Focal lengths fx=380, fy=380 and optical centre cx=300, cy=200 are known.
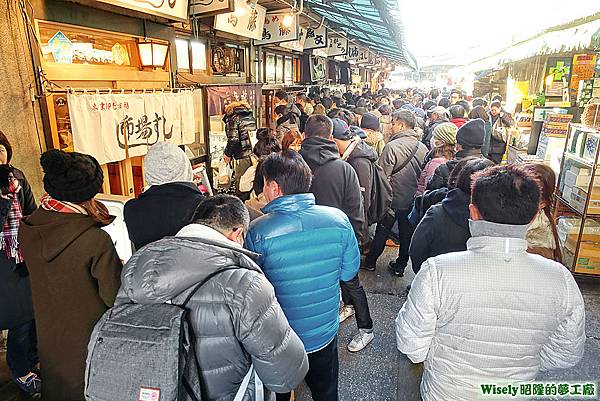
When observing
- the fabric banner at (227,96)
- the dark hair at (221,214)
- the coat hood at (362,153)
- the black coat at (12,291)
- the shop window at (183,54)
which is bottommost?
the black coat at (12,291)

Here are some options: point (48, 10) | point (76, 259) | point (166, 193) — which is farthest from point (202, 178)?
point (48, 10)

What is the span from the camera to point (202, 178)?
4.54m

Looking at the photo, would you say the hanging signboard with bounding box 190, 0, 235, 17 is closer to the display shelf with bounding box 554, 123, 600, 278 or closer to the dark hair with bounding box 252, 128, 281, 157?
the dark hair with bounding box 252, 128, 281, 157

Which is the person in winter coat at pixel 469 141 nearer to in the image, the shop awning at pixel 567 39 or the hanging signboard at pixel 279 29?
the shop awning at pixel 567 39

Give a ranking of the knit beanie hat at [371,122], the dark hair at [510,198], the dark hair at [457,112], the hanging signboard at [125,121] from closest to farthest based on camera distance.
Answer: the dark hair at [510,198]
the hanging signboard at [125,121]
the knit beanie hat at [371,122]
the dark hair at [457,112]

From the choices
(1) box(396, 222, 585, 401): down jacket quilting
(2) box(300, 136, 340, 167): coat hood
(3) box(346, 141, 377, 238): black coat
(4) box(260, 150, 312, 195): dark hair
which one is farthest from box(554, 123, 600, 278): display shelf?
(4) box(260, 150, 312, 195): dark hair

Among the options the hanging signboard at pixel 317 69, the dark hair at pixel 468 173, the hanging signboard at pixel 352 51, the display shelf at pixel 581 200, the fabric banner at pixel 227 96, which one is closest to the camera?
the dark hair at pixel 468 173

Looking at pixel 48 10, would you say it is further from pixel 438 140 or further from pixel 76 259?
pixel 438 140

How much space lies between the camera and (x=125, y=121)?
5.41 m

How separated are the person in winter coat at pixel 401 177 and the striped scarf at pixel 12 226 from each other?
14.9 ft

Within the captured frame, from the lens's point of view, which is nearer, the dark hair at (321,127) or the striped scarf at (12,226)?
the striped scarf at (12,226)

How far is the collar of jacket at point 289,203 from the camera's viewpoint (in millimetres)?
2625

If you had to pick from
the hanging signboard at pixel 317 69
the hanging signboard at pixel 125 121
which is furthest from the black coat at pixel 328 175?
the hanging signboard at pixel 317 69

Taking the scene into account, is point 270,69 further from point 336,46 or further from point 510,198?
point 510,198
